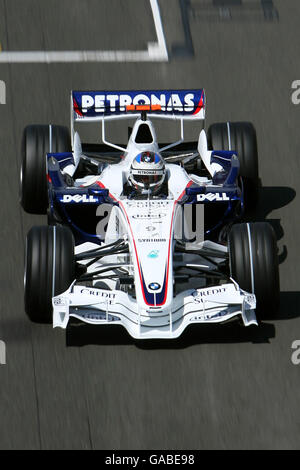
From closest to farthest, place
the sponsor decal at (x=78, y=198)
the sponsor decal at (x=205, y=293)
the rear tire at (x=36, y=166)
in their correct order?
the sponsor decal at (x=205, y=293) < the sponsor decal at (x=78, y=198) < the rear tire at (x=36, y=166)

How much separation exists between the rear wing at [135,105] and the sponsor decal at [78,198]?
7.92 feet

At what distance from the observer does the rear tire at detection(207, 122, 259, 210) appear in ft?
55.4

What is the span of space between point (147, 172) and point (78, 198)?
94 centimetres

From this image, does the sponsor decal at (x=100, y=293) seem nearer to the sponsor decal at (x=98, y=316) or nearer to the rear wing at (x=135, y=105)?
the sponsor decal at (x=98, y=316)

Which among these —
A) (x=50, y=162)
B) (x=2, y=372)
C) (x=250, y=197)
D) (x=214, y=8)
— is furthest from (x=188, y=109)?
(x=214, y=8)

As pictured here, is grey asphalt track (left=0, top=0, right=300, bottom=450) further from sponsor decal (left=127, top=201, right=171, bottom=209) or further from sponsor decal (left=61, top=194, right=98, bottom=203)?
sponsor decal (left=127, top=201, right=171, bottom=209)

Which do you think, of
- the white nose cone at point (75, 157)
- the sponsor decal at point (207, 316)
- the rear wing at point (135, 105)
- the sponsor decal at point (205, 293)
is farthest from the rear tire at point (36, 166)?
the sponsor decal at point (207, 316)

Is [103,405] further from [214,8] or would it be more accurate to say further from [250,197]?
[214,8]

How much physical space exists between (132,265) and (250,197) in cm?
342

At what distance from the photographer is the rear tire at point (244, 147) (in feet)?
55.4

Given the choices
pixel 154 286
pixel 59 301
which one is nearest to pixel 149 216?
pixel 154 286

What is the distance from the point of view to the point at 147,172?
593 inches

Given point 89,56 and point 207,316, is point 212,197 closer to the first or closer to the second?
point 207,316

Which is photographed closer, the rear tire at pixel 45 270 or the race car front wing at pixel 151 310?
the race car front wing at pixel 151 310
